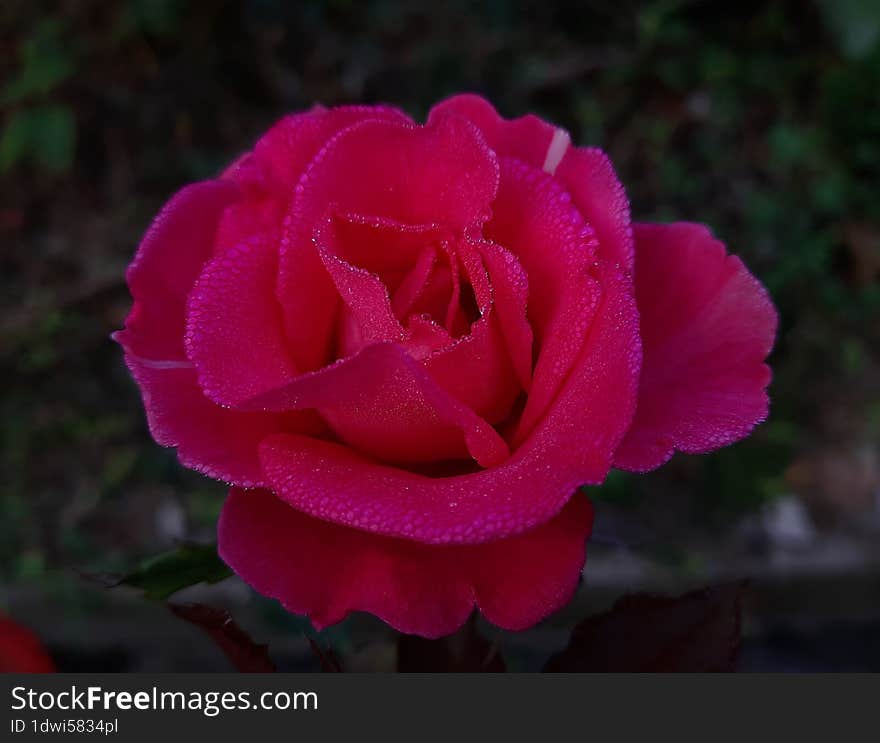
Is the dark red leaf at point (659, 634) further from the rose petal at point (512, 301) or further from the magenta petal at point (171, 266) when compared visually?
the magenta petal at point (171, 266)

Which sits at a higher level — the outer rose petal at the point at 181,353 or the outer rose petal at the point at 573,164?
the outer rose petal at the point at 573,164

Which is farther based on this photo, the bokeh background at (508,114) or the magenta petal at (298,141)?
the bokeh background at (508,114)

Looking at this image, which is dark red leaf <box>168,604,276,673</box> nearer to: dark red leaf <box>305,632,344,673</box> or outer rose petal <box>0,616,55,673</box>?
dark red leaf <box>305,632,344,673</box>

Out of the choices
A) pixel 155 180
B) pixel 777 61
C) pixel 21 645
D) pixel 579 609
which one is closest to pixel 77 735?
pixel 21 645

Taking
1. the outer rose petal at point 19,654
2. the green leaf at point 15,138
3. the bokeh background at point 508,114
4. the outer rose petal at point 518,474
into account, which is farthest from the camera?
the green leaf at point 15,138

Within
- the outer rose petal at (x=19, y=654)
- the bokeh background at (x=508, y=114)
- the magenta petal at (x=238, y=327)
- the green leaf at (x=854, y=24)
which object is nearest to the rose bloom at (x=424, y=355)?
the magenta petal at (x=238, y=327)

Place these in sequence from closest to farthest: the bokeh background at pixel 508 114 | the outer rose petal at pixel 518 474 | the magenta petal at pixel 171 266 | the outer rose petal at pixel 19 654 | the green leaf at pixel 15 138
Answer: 1. the outer rose petal at pixel 518 474
2. the magenta petal at pixel 171 266
3. the outer rose petal at pixel 19 654
4. the bokeh background at pixel 508 114
5. the green leaf at pixel 15 138

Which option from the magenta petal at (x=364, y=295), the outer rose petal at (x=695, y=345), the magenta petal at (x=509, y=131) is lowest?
the outer rose petal at (x=695, y=345)

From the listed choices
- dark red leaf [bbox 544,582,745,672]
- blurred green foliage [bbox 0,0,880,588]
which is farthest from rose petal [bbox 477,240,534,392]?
blurred green foliage [bbox 0,0,880,588]

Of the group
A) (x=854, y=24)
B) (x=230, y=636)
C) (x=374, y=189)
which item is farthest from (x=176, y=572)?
(x=854, y=24)
